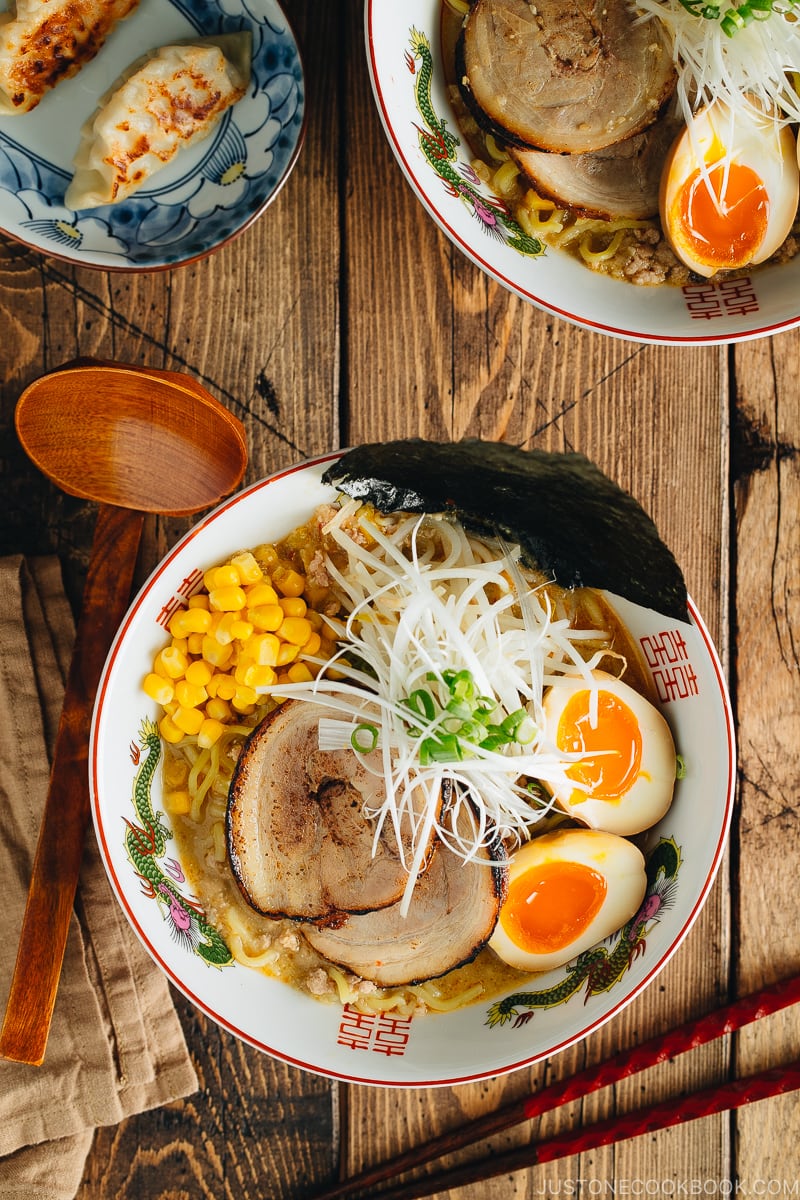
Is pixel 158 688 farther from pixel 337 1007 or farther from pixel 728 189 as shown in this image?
pixel 728 189

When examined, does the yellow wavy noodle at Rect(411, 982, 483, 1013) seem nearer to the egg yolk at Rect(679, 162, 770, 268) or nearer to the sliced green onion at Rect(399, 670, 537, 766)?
the sliced green onion at Rect(399, 670, 537, 766)

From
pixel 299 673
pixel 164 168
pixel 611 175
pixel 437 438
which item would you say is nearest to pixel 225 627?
pixel 299 673

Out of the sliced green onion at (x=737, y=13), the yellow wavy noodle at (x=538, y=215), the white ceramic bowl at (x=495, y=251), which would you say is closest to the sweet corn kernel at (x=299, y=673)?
the white ceramic bowl at (x=495, y=251)

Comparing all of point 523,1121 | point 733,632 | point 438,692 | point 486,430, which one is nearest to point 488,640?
point 438,692

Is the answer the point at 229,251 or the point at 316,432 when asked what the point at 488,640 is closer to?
the point at 316,432

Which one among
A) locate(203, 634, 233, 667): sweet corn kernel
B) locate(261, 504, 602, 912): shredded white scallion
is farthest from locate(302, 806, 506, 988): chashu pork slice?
locate(203, 634, 233, 667): sweet corn kernel
